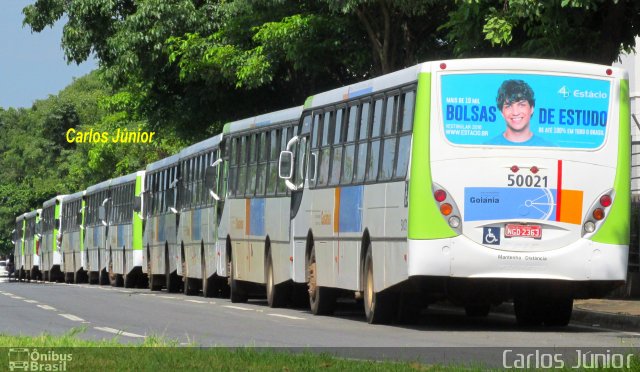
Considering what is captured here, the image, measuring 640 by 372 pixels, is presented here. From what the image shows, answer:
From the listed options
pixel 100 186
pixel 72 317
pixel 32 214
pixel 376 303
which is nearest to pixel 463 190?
pixel 376 303

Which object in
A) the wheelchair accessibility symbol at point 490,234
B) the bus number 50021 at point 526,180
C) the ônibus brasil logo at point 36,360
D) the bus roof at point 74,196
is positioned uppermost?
the bus roof at point 74,196

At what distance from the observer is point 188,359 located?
42.8 ft

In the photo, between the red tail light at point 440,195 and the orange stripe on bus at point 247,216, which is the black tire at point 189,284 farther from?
the red tail light at point 440,195

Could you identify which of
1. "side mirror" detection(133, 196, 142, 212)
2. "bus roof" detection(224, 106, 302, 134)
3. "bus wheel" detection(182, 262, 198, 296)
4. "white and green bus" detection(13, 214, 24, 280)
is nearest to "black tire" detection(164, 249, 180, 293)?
"bus wheel" detection(182, 262, 198, 296)

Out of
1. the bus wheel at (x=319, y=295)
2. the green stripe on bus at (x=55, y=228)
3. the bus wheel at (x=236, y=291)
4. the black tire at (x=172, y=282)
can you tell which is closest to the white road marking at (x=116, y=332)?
the bus wheel at (x=319, y=295)

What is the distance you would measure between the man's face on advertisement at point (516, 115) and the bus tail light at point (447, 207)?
3.60 ft

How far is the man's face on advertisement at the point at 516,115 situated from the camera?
759 inches

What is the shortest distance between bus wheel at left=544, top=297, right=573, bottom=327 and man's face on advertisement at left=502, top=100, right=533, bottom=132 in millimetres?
2537

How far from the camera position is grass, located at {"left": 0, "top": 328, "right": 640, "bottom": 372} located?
1231cm

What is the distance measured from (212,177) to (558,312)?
42.9ft

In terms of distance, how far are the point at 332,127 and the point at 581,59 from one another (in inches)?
158

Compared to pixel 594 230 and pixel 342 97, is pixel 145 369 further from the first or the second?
pixel 342 97

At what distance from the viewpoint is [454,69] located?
19219 mm

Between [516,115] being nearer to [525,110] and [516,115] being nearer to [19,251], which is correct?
[525,110]
